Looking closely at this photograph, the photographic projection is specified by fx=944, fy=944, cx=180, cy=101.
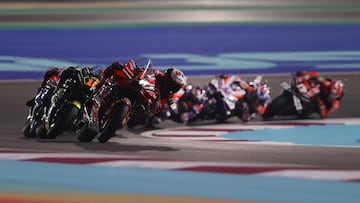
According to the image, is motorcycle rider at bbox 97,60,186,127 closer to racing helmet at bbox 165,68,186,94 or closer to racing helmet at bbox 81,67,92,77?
racing helmet at bbox 165,68,186,94

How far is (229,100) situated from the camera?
584 inches

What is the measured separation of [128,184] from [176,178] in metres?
0.50

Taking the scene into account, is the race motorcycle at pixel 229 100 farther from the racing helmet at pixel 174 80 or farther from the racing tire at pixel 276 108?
the racing helmet at pixel 174 80

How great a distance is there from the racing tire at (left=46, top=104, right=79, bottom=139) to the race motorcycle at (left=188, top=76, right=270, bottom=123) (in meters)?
3.78

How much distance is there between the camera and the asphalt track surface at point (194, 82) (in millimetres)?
9727

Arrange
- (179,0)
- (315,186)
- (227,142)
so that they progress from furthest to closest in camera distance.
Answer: (179,0), (227,142), (315,186)

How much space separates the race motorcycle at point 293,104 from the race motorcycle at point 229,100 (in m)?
0.36

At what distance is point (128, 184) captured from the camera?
787cm

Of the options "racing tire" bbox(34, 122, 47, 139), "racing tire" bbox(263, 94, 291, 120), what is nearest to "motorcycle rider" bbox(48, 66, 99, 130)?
"racing tire" bbox(34, 122, 47, 139)

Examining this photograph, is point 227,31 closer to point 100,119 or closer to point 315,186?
point 100,119

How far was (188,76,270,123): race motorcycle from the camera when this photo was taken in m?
14.8

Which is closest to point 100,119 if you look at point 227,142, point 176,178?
point 227,142

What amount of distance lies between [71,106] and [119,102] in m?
1.04

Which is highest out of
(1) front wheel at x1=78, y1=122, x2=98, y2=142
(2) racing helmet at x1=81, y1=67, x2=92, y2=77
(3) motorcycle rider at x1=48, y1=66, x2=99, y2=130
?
(2) racing helmet at x1=81, y1=67, x2=92, y2=77
